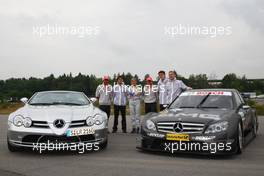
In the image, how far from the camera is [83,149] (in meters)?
7.09

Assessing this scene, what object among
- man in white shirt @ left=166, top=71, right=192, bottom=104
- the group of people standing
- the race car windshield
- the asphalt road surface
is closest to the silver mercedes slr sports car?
the asphalt road surface

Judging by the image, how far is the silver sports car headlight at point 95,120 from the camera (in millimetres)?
7052

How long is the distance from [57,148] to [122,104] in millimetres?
4267

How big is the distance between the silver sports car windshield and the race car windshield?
2136 mm

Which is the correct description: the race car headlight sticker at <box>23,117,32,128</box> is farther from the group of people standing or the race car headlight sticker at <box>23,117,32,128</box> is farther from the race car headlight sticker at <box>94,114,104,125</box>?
the group of people standing

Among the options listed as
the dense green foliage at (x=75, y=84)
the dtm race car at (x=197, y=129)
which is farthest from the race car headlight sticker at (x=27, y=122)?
the dense green foliage at (x=75, y=84)

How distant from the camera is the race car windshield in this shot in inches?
303

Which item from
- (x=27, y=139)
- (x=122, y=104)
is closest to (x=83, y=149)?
(x=27, y=139)

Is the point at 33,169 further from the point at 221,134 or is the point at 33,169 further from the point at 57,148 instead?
the point at 221,134

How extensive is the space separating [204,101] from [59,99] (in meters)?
3.26

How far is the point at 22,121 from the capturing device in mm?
6844

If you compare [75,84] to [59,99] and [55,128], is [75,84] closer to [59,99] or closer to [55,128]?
[59,99]

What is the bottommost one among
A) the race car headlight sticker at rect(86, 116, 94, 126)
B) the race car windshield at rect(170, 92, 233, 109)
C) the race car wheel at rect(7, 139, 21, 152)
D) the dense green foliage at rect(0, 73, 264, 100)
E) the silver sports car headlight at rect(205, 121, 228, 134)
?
the race car wheel at rect(7, 139, 21, 152)

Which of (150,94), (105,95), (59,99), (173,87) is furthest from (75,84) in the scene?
(59,99)
